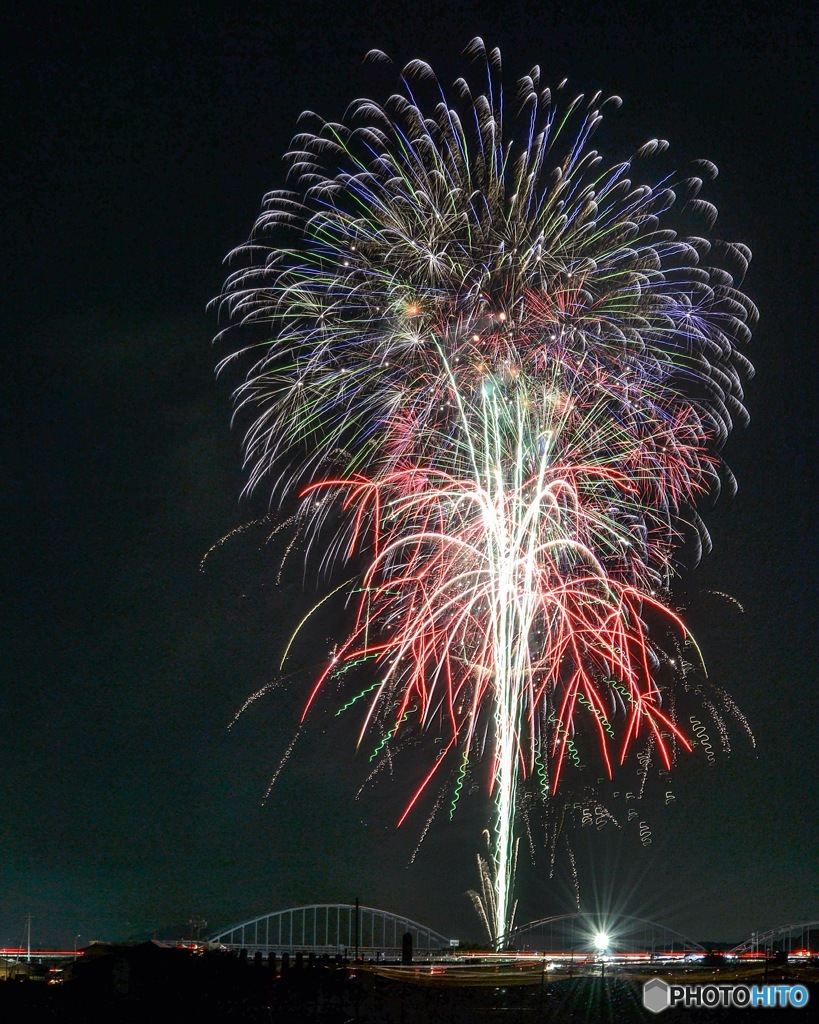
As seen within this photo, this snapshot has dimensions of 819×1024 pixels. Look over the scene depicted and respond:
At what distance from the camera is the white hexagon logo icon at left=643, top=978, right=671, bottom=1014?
2781 centimetres

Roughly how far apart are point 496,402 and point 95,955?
17.5 meters

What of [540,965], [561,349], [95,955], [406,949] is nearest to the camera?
[95,955]

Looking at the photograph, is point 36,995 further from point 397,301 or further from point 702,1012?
point 397,301

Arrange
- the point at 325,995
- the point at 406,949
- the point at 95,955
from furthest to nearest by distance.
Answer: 1. the point at 406,949
2. the point at 95,955
3. the point at 325,995

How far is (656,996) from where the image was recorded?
1112 inches

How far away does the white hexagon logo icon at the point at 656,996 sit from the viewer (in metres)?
27.8

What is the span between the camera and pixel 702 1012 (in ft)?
90.2

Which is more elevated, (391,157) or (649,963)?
(391,157)

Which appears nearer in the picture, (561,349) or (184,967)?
(184,967)

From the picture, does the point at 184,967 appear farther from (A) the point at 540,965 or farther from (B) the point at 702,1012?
(A) the point at 540,965

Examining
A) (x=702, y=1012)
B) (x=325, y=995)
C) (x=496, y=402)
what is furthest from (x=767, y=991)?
(x=496, y=402)

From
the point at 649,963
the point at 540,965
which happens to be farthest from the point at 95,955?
the point at 649,963

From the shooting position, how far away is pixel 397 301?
32.7 meters

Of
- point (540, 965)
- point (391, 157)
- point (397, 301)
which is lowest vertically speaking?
point (540, 965)
